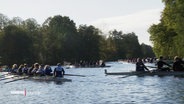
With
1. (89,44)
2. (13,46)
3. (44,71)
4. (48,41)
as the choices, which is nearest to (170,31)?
(44,71)

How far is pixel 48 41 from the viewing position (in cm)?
12406

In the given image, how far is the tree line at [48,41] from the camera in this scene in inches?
4316

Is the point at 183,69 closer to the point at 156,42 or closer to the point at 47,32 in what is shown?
the point at 156,42

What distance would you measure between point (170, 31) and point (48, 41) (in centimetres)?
5819

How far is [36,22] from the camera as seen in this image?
473 feet

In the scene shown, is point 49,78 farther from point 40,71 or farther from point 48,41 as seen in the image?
point 48,41

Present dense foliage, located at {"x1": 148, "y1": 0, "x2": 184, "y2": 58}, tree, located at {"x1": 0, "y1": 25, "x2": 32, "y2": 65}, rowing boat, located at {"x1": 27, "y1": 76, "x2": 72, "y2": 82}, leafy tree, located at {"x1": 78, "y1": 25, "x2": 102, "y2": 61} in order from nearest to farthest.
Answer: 1. rowing boat, located at {"x1": 27, "y1": 76, "x2": 72, "y2": 82}
2. dense foliage, located at {"x1": 148, "y1": 0, "x2": 184, "y2": 58}
3. tree, located at {"x1": 0, "y1": 25, "x2": 32, "y2": 65}
4. leafy tree, located at {"x1": 78, "y1": 25, "x2": 102, "y2": 61}

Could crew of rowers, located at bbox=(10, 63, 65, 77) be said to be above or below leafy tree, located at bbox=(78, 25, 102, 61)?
below

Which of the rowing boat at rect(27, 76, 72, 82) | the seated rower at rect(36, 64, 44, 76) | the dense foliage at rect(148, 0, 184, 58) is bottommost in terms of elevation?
the rowing boat at rect(27, 76, 72, 82)

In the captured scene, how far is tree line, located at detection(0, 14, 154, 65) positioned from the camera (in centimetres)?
10962

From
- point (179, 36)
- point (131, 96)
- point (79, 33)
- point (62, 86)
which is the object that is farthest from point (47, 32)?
point (131, 96)

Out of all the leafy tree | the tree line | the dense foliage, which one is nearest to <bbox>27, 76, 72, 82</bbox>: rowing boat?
the dense foliage

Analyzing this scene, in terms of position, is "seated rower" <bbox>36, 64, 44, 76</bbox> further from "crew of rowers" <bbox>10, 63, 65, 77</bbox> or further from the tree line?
the tree line

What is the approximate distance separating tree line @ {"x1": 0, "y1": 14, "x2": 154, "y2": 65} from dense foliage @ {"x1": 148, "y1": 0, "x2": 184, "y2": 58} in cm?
4601
